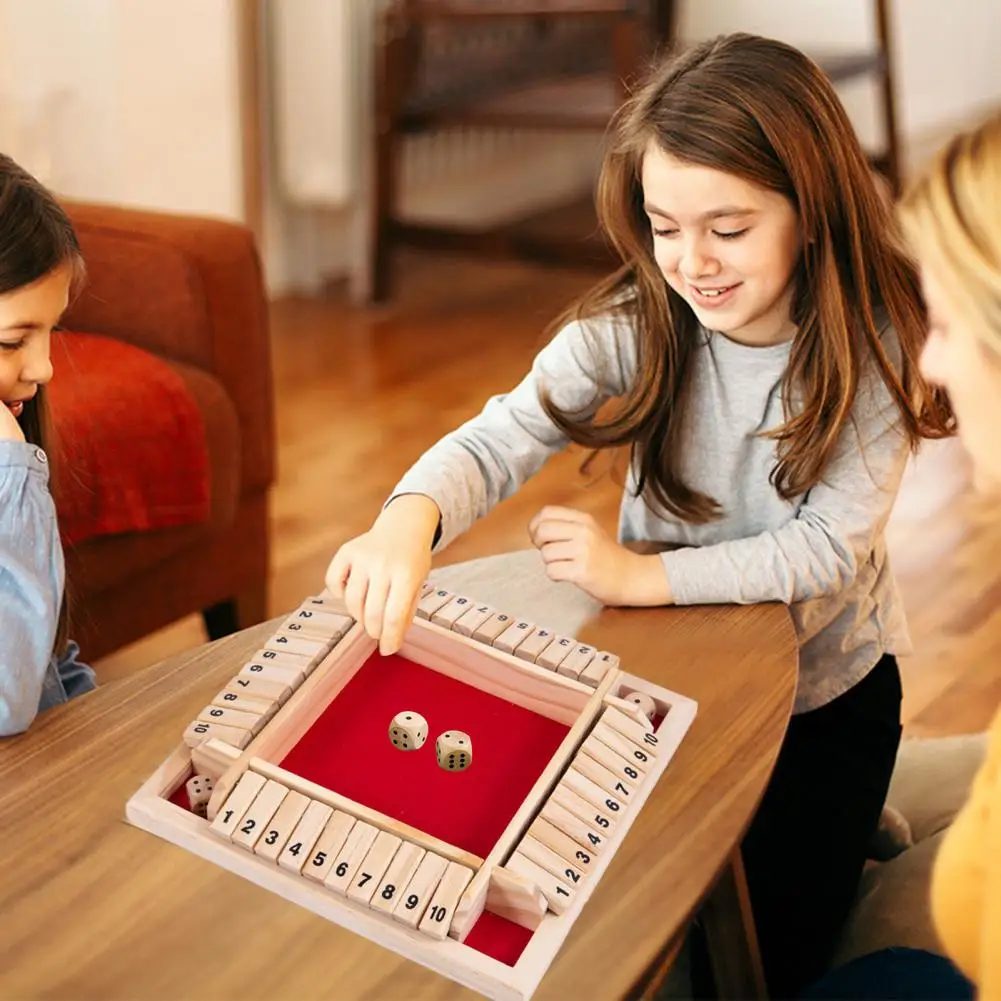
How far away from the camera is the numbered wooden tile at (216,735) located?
901mm

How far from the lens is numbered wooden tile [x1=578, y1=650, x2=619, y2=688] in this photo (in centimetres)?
99

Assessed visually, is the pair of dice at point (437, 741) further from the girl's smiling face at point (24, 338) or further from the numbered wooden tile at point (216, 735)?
the girl's smiling face at point (24, 338)

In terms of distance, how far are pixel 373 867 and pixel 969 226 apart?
50 centimetres

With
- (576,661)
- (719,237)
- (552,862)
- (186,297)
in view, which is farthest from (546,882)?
(186,297)

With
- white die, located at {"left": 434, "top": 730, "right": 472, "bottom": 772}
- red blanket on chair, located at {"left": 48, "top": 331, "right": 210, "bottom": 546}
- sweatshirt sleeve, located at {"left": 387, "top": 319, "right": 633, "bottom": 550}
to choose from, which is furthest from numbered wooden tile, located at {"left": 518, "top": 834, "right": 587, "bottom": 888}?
red blanket on chair, located at {"left": 48, "top": 331, "right": 210, "bottom": 546}

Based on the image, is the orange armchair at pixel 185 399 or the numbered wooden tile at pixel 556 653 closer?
the numbered wooden tile at pixel 556 653

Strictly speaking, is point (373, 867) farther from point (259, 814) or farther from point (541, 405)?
point (541, 405)

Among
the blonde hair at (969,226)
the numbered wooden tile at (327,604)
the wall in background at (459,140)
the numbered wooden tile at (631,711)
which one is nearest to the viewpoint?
the blonde hair at (969,226)

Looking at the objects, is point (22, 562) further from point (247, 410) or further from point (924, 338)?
point (247, 410)

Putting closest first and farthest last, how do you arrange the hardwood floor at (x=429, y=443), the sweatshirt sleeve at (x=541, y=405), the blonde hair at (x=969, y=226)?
the blonde hair at (x=969, y=226), the sweatshirt sleeve at (x=541, y=405), the hardwood floor at (x=429, y=443)

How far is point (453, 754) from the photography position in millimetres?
927

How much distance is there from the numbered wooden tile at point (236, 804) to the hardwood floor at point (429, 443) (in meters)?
1.00

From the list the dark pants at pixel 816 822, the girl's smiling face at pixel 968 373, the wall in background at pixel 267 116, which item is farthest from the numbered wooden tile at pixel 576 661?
the wall in background at pixel 267 116

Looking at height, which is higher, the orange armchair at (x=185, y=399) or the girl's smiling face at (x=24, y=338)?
the girl's smiling face at (x=24, y=338)
